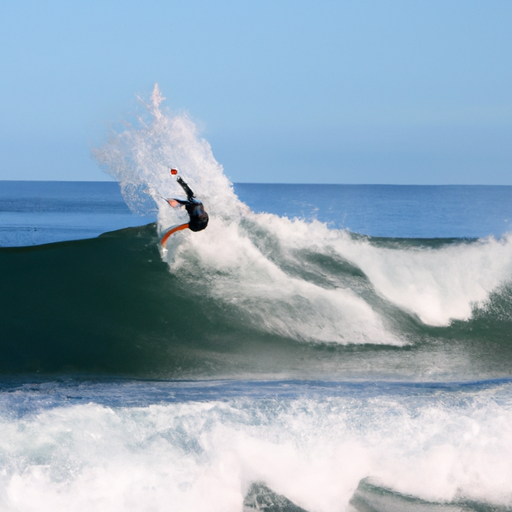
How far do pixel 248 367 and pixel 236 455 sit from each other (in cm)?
277

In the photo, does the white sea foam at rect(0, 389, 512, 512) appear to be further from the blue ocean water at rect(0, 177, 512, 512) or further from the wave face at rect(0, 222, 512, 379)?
the wave face at rect(0, 222, 512, 379)

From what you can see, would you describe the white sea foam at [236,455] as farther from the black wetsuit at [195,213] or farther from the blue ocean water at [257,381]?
the black wetsuit at [195,213]

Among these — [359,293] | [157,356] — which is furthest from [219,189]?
[157,356]

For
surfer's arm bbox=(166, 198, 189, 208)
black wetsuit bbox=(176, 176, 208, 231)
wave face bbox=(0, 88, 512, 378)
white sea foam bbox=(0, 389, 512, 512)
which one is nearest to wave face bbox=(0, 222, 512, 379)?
wave face bbox=(0, 88, 512, 378)

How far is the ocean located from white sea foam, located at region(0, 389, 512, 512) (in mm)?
15

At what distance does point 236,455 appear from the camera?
4332 millimetres

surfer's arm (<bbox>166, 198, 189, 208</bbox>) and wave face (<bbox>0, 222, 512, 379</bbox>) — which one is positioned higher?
surfer's arm (<bbox>166, 198, 189, 208</bbox>)

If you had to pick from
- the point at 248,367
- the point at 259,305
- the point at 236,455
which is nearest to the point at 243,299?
the point at 259,305

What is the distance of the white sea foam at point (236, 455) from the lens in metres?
3.98

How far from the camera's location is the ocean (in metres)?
4.16

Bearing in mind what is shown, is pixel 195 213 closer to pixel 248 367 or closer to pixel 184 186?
pixel 184 186

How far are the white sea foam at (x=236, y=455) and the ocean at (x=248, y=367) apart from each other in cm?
2

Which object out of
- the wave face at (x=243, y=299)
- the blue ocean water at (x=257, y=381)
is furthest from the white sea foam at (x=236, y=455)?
the wave face at (x=243, y=299)

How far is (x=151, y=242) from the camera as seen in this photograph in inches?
407
